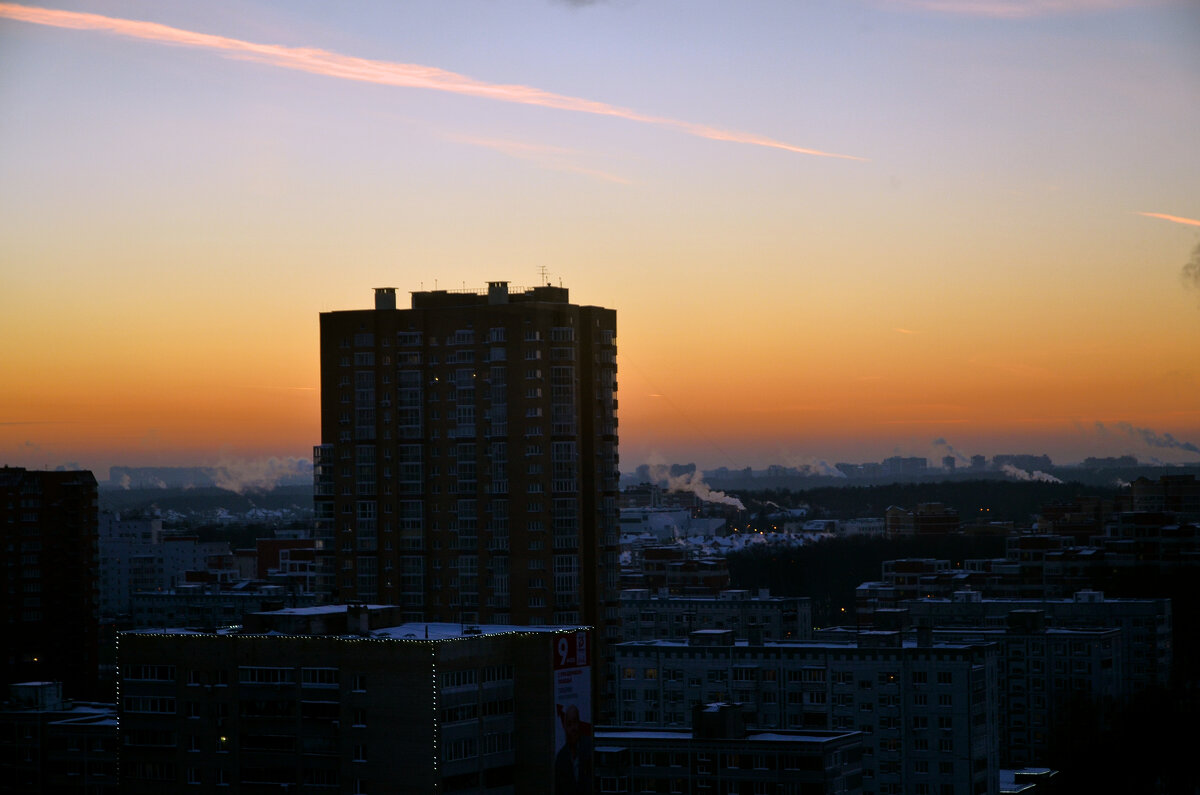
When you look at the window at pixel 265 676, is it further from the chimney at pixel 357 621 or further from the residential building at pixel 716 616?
the residential building at pixel 716 616

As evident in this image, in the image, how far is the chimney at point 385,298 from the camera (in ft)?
214

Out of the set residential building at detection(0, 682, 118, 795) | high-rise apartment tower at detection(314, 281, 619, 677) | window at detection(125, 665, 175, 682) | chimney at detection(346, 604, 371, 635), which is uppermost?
high-rise apartment tower at detection(314, 281, 619, 677)

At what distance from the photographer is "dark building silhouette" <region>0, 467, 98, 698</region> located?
7994 cm

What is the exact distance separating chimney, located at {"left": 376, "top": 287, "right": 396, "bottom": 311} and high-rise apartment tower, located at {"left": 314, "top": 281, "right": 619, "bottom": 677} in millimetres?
198

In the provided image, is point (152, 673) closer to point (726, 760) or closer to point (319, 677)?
point (319, 677)

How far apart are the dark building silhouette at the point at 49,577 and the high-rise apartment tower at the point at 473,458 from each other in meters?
22.2

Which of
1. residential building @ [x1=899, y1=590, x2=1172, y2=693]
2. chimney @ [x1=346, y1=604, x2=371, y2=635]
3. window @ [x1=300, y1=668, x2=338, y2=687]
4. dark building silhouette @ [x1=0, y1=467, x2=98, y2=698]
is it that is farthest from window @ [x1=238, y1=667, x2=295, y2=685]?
residential building @ [x1=899, y1=590, x2=1172, y2=693]

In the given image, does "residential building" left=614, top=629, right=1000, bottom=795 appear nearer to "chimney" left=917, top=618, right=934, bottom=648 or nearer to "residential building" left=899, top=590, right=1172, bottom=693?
"chimney" left=917, top=618, right=934, bottom=648

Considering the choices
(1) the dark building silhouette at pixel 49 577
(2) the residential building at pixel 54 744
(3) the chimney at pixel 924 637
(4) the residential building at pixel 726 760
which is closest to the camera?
(4) the residential building at pixel 726 760

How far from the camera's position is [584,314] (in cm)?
6234

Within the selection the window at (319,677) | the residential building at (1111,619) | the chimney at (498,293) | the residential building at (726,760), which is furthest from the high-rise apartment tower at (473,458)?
the residential building at (1111,619)

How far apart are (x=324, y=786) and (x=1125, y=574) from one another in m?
73.8

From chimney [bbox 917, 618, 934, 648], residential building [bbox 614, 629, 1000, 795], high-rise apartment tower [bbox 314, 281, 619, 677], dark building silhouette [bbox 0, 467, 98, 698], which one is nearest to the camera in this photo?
residential building [bbox 614, 629, 1000, 795]

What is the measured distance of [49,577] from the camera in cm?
8144
